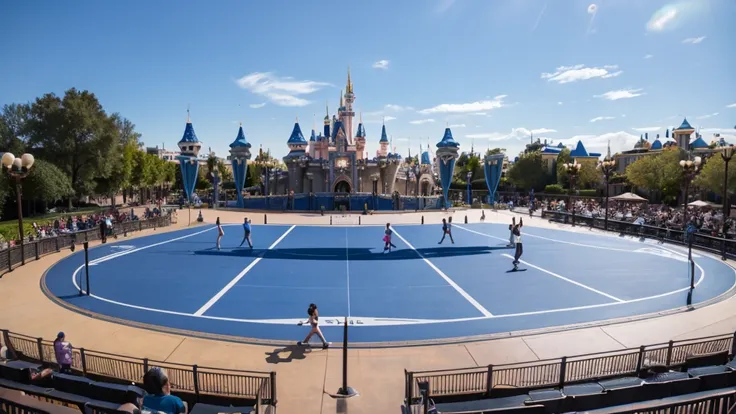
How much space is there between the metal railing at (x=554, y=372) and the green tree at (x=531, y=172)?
67577 millimetres

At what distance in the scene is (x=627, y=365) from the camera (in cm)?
773

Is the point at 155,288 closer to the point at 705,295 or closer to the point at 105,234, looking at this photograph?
the point at 105,234

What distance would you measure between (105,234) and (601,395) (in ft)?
89.2

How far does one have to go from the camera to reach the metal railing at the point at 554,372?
22.8 ft

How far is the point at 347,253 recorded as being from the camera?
2145 centimetres

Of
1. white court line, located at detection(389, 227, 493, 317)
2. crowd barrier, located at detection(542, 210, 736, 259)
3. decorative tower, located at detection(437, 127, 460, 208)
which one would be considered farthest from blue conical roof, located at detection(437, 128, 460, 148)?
white court line, located at detection(389, 227, 493, 317)

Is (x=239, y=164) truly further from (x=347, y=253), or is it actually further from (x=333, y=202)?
(x=347, y=253)

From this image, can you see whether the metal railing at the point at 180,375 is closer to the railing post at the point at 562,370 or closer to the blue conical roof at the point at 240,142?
the railing post at the point at 562,370

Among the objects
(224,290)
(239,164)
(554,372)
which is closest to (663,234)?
(554,372)

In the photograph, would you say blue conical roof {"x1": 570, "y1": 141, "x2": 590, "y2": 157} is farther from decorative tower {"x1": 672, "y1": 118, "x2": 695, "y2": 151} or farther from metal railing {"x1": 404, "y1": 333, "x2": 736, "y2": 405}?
metal railing {"x1": 404, "y1": 333, "x2": 736, "y2": 405}

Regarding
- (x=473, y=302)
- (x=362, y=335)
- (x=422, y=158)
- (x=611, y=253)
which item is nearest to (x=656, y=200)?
(x=422, y=158)

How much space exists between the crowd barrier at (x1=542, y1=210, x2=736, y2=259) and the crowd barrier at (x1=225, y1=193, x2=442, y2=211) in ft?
64.4

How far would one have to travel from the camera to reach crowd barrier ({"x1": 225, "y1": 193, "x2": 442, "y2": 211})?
50.0 meters

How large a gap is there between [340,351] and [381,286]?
5846mm
